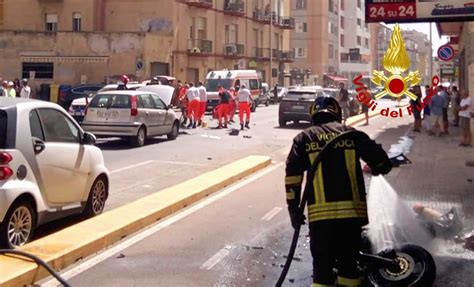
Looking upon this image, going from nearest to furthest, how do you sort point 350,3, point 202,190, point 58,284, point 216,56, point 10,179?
point 58,284 → point 10,179 → point 202,190 → point 350,3 → point 216,56

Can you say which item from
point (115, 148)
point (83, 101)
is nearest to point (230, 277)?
point (115, 148)

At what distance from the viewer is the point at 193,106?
2470 cm

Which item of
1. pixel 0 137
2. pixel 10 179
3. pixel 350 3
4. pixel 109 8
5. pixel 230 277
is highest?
pixel 109 8

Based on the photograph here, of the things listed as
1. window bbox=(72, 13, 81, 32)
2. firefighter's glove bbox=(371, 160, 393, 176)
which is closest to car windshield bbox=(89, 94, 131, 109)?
firefighter's glove bbox=(371, 160, 393, 176)

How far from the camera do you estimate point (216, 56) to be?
176 ft

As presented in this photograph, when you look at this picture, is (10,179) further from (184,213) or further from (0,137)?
(184,213)

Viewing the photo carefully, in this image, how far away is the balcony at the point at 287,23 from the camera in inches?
2695

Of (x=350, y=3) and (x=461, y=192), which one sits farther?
(x=350, y=3)

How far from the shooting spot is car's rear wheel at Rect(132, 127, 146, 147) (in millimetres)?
18125

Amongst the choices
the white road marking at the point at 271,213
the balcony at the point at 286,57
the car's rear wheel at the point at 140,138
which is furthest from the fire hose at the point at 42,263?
the balcony at the point at 286,57

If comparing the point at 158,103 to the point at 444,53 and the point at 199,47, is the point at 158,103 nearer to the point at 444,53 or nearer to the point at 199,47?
the point at 444,53

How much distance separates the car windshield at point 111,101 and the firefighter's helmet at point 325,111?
13546mm

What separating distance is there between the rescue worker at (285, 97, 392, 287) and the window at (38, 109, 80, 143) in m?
3.98

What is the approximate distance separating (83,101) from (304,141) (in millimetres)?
20044
